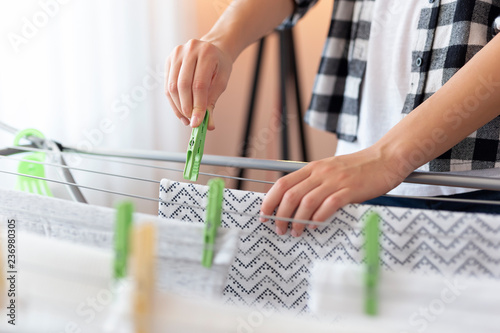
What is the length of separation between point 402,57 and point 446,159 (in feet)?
0.59

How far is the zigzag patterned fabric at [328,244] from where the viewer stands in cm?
48

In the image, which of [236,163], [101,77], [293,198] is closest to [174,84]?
[236,163]

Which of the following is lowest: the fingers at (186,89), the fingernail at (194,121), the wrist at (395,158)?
the wrist at (395,158)

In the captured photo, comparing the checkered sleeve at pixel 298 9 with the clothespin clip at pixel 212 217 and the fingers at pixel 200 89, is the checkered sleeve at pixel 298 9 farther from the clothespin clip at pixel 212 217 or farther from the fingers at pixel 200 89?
the clothespin clip at pixel 212 217

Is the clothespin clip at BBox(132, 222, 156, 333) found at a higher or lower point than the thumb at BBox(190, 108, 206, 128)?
lower

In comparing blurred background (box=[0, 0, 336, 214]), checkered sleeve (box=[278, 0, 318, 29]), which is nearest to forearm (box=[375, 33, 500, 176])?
checkered sleeve (box=[278, 0, 318, 29])

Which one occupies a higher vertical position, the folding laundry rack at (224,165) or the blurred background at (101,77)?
the blurred background at (101,77)

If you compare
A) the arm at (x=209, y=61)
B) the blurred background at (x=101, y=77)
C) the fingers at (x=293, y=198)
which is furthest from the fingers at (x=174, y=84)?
the blurred background at (x=101, y=77)

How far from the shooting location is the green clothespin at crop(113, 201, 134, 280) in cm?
42

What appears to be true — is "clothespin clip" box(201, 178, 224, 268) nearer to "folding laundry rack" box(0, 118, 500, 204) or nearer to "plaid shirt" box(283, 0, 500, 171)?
"folding laundry rack" box(0, 118, 500, 204)

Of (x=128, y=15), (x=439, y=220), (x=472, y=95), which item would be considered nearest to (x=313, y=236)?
(x=439, y=220)

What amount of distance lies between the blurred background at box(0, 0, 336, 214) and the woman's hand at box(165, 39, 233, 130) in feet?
2.09

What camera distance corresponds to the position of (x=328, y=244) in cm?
53

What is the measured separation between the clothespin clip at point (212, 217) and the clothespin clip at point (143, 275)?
0.08 metres
